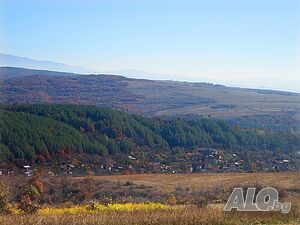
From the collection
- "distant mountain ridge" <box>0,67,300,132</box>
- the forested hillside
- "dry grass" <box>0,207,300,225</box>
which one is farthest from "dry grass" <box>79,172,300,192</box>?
"distant mountain ridge" <box>0,67,300,132</box>

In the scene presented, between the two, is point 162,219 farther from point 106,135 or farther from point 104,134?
point 104,134

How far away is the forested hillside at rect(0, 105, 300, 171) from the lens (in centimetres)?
4166

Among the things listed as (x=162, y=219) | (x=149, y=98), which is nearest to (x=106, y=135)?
(x=162, y=219)

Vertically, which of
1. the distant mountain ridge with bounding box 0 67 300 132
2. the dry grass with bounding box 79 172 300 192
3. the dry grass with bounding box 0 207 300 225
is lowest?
the distant mountain ridge with bounding box 0 67 300 132

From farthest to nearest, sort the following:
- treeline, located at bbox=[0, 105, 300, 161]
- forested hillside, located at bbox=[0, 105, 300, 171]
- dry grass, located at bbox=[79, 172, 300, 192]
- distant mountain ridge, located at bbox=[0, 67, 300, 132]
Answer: distant mountain ridge, located at bbox=[0, 67, 300, 132] < treeline, located at bbox=[0, 105, 300, 161] < forested hillside, located at bbox=[0, 105, 300, 171] < dry grass, located at bbox=[79, 172, 300, 192]

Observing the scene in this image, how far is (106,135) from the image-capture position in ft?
165

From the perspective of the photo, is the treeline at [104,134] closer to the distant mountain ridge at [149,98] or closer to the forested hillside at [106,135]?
the forested hillside at [106,135]

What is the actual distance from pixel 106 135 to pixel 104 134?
13.5 inches

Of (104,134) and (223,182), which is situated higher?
(223,182)

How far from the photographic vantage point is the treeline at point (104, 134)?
4194 cm

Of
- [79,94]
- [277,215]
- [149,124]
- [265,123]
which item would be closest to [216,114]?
[265,123]

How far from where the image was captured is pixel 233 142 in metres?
53.0

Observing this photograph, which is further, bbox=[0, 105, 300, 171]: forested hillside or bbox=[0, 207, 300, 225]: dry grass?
bbox=[0, 105, 300, 171]: forested hillside

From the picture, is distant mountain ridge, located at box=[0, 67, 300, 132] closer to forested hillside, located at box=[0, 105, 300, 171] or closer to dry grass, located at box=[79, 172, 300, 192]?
forested hillside, located at box=[0, 105, 300, 171]
